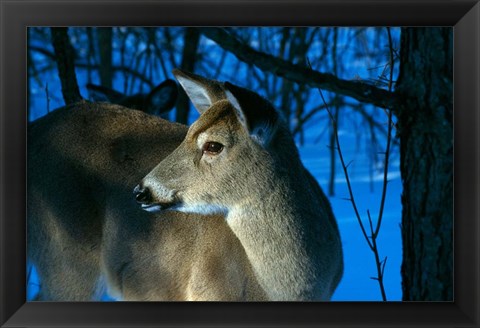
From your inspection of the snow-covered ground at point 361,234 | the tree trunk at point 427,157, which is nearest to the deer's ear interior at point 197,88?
the tree trunk at point 427,157

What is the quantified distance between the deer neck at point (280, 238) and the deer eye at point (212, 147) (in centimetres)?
27

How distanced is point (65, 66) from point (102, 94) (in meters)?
0.35

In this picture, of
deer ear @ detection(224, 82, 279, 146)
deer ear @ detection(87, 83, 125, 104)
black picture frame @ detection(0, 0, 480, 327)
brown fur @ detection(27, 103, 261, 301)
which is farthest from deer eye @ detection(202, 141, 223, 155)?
deer ear @ detection(87, 83, 125, 104)

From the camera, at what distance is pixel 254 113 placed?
4.44 metres

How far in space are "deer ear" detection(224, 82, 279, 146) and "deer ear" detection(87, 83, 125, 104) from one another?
6.72 feet

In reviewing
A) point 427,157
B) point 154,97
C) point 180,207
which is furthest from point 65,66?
point 427,157

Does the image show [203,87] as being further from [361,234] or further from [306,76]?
[361,234]

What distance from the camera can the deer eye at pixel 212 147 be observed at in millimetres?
4613

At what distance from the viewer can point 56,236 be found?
533 centimetres

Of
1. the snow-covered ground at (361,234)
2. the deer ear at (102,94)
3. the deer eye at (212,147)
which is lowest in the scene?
the snow-covered ground at (361,234)

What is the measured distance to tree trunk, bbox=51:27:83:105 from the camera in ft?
20.0
